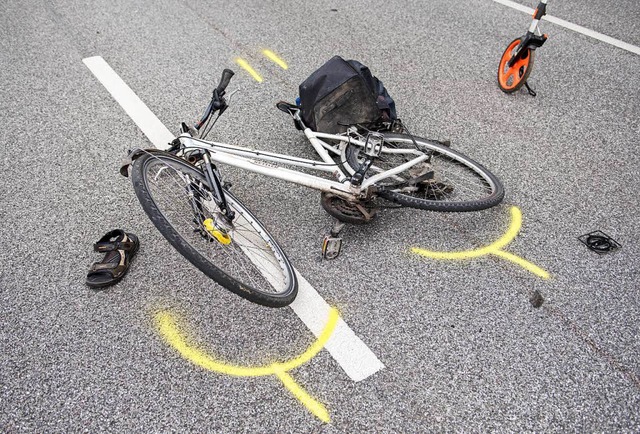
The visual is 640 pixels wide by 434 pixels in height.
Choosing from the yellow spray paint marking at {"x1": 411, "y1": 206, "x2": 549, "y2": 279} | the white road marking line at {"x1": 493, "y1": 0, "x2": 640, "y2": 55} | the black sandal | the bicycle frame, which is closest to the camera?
the black sandal

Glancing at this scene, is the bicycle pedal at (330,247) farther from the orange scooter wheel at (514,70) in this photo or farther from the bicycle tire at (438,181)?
the orange scooter wheel at (514,70)

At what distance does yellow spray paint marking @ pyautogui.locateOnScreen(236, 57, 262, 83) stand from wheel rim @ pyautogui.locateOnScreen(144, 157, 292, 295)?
2.12 m

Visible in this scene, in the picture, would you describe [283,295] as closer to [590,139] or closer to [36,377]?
[36,377]

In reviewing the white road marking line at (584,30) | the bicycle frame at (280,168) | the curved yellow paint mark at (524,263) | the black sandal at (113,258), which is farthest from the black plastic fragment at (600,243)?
the white road marking line at (584,30)

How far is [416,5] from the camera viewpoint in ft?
19.8

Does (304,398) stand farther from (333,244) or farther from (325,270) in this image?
(333,244)

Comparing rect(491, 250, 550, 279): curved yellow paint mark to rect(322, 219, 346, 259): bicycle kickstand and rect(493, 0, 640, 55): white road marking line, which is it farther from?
rect(493, 0, 640, 55): white road marking line

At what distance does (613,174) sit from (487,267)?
60.6 inches

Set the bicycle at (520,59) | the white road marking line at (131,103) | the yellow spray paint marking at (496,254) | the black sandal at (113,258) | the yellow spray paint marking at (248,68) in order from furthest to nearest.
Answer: the yellow spray paint marking at (248,68), the bicycle at (520,59), the white road marking line at (131,103), the yellow spray paint marking at (496,254), the black sandal at (113,258)

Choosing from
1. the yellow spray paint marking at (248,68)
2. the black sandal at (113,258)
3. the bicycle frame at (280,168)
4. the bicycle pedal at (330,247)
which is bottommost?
the black sandal at (113,258)

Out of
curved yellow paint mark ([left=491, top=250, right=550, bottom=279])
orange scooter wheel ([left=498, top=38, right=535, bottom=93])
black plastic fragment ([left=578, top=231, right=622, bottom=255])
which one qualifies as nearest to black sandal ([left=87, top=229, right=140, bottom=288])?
curved yellow paint mark ([left=491, top=250, right=550, bottom=279])

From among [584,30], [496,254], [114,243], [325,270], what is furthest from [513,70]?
[114,243]

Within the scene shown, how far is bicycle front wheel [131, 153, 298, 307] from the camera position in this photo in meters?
2.43

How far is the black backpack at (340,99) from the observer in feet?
11.1
